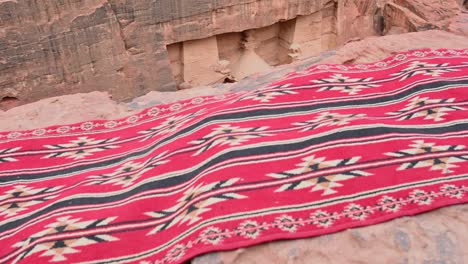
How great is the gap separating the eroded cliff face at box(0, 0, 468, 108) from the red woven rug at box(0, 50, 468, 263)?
2693mm

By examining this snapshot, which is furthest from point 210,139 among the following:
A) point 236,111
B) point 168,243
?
point 168,243

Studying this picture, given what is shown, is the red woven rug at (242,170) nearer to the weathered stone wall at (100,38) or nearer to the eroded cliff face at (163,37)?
the eroded cliff face at (163,37)

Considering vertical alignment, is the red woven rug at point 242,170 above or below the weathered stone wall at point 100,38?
below

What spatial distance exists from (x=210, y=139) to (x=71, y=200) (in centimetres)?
66

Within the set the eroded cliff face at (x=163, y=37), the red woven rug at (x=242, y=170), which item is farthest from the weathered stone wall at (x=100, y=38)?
the red woven rug at (x=242, y=170)

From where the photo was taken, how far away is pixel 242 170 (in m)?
1.78

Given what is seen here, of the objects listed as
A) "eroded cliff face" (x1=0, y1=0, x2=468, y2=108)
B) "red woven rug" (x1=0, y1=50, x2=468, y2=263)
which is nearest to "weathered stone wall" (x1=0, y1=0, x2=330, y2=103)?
"eroded cliff face" (x1=0, y1=0, x2=468, y2=108)

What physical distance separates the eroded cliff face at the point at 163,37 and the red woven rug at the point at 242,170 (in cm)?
269

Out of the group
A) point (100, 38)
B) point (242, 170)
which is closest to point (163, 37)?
point (100, 38)

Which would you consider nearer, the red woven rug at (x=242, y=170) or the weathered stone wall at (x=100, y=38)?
the red woven rug at (x=242, y=170)

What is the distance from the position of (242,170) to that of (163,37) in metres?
4.70

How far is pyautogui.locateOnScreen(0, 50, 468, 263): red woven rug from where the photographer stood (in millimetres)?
1605

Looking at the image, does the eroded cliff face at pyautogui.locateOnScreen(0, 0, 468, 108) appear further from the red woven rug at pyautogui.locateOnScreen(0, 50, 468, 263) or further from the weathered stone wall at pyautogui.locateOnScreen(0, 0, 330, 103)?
the red woven rug at pyautogui.locateOnScreen(0, 50, 468, 263)

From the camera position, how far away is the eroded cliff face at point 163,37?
16.7ft
